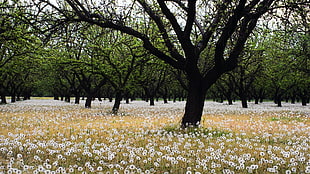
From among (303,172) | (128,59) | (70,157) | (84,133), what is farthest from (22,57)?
(303,172)

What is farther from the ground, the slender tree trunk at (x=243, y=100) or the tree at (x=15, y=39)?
the tree at (x=15, y=39)

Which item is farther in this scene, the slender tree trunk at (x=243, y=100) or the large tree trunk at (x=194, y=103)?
the slender tree trunk at (x=243, y=100)

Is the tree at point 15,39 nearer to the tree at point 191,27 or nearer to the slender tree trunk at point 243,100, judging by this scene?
the tree at point 191,27

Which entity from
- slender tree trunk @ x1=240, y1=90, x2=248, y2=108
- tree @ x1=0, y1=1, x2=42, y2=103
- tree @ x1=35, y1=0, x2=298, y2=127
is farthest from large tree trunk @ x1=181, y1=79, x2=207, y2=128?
slender tree trunk @ x1=240, y1=90, x2=248, y2=108

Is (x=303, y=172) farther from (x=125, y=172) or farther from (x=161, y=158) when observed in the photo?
(x=125, y=172)

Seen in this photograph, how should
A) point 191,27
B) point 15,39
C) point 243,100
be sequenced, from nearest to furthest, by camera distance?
point 191,27, point 15,39, point 243,100

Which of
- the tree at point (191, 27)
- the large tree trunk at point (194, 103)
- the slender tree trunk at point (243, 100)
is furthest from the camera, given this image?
the slender tree trunk at point (243, 100)

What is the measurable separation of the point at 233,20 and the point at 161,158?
6.20 metres

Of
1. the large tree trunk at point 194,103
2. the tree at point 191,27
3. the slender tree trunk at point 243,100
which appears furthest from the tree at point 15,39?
the slender tree trunk at point 243,100

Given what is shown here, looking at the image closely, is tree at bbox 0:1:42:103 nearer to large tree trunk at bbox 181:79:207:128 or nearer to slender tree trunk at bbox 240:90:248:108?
large tree trunk at bbox 181:79:207:128

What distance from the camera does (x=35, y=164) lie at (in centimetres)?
574

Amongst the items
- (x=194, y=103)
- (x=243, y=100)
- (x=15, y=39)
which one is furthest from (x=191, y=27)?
(x=243, y=100)

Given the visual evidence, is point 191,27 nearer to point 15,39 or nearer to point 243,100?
point 15,39

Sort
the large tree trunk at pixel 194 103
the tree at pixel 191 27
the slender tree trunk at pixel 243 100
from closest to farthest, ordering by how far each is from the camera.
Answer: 1. the tree at pixel 191 27
2. the large tree trunk at pixel 194 103
3. the slender tree trunk at pixel 243 100
